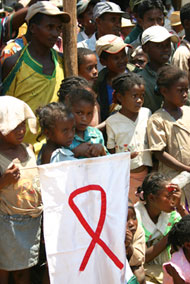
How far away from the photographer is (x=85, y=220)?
355 centimetres

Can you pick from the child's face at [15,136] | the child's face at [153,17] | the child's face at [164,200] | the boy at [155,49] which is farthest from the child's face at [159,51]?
the child's face at [15,136]

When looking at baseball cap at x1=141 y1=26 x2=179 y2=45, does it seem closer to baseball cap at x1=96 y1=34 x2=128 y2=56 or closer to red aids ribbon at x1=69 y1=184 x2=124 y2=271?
baseball cap at x1=96 y1=34 x2=128 y2=56

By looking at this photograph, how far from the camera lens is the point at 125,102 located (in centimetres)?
481

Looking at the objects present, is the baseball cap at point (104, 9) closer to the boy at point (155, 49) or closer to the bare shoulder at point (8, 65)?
the boy at point (155, 49)

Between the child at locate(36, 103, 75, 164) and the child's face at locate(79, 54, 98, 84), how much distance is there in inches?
51.8

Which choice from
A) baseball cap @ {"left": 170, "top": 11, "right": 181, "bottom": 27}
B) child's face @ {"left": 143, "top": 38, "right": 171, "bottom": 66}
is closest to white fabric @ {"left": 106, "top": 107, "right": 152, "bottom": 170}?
child's face @ {"left": 143, "top": 38, "right": 171, "bottom": 66}

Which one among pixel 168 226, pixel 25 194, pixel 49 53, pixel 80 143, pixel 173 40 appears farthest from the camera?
pixel 173 40

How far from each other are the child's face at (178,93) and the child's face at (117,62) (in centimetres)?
59

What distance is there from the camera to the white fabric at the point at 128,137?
186 inches

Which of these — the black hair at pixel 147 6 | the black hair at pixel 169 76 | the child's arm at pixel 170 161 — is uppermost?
the black hair at pixel 147 6

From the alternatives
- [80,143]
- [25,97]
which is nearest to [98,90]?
[25,97]

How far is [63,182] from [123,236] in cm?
56

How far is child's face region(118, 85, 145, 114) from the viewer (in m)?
4.77

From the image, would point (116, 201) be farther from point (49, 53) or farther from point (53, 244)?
point (49, 53)
